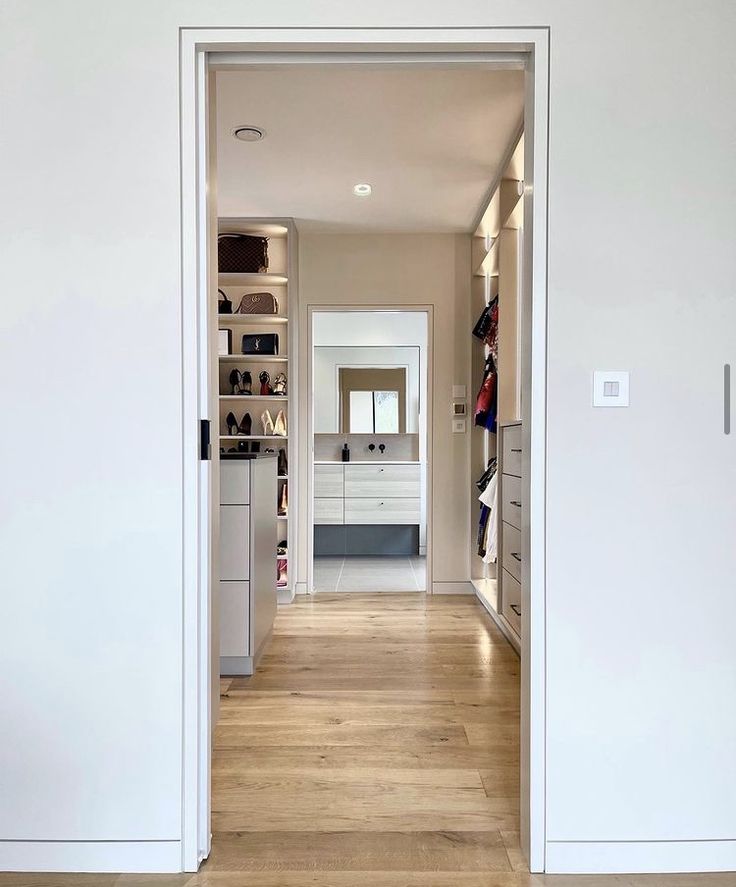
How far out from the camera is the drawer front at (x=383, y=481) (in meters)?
6.16

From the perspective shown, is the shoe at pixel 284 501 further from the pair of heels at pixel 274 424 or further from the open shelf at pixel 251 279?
the open shelf at pixel 251 279

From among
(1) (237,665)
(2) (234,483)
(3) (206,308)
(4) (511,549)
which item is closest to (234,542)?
(2) (234,483)

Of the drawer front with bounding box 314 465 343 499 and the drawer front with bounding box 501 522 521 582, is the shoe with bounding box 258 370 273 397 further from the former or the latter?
the drawer front with bounding box 501 522 521 582

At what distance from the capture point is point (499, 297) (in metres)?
3.85

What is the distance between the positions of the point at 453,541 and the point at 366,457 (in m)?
2.12

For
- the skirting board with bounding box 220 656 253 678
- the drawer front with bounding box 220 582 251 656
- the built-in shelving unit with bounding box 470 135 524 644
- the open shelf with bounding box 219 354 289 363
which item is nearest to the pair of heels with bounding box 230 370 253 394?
the open shelf with bounding box 219 354 289 363

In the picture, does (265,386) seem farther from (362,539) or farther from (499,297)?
(362,539)

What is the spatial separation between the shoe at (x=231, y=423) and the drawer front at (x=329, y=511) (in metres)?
1.68

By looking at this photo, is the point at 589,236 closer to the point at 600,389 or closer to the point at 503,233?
the point at 600,389

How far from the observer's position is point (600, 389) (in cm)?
162

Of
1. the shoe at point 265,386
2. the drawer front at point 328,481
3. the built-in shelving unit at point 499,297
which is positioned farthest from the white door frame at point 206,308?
the drawer front at point 328,481

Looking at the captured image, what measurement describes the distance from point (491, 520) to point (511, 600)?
71 centimetres

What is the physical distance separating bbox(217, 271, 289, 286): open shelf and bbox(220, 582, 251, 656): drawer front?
2352 millimetres

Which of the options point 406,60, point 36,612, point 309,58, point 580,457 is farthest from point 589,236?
point 36,612
